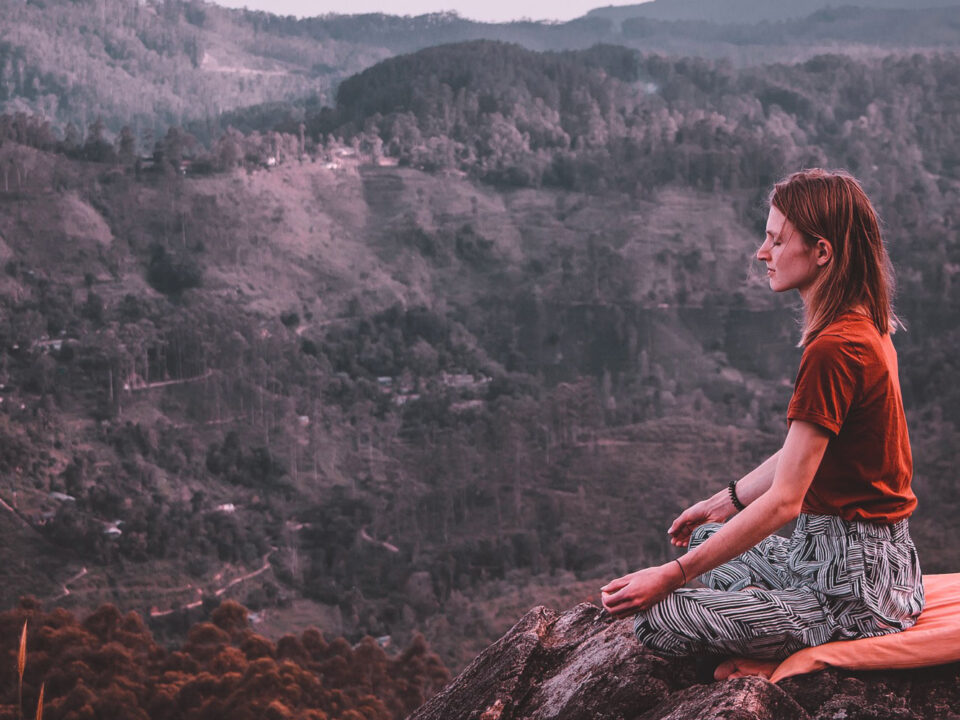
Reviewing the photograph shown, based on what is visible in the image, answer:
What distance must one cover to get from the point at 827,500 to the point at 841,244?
47 centimetres

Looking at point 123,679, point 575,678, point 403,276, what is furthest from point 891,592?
point 403,276

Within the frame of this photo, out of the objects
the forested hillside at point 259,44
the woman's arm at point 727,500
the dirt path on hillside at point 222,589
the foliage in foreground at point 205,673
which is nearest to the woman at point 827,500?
the woman's arm at point 727,500

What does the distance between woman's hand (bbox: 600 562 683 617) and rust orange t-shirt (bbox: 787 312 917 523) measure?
1.03 feet

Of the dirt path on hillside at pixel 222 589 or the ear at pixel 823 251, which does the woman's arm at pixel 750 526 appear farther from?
the dirt path on hillside at pixel 222 589

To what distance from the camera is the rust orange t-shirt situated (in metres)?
1.85

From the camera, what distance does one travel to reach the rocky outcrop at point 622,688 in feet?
6.38

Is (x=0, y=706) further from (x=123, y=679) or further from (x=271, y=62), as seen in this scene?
(x=271, y=62)

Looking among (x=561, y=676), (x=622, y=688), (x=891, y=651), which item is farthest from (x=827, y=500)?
(x=561, y=676)

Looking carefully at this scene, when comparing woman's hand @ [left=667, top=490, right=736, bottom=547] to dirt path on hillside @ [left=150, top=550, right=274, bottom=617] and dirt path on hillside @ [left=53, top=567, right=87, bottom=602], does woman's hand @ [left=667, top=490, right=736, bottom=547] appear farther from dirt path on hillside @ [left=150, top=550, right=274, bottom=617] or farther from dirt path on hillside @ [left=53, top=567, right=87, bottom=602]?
dirt path on hillside @ [left=53, top=567, right=87, bottom=602]

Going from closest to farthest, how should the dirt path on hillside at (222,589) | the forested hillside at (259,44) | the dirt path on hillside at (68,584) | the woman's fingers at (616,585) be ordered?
1. the woman's fingers at (616,585)
2. the dirt path on hillside at (222,589)
3. the dirt path on hillside at (68,584)
4. the forested hillside at (259,44)

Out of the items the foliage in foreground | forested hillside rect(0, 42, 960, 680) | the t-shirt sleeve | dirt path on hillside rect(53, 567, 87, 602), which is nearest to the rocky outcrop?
the t-shirt sleeve

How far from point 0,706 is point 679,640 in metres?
6.54

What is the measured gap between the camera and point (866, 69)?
2745 cm

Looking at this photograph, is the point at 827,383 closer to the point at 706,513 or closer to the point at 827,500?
the point at 827,500
